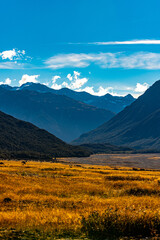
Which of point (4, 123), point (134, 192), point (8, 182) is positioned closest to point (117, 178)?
point (134, 192)

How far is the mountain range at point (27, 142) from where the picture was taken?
486 ft

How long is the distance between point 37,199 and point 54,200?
1465 mm

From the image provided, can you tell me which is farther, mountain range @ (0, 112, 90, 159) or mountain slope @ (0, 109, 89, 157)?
mountain slope @ (0, 109, 89, 157)

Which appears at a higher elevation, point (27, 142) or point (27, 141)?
point (27, 141)

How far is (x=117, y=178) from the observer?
42562mm

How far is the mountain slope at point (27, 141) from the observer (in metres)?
154

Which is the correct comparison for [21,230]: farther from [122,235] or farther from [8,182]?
[8,182]

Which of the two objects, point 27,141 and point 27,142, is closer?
point 27,142

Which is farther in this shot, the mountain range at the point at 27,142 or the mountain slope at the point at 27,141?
the mountain slope at the point at 27,141

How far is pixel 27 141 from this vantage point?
171m

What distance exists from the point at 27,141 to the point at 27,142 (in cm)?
173

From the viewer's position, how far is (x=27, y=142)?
169500 millimetres

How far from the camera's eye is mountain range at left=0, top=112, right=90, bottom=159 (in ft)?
486

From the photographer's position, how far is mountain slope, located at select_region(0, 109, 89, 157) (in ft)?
505
